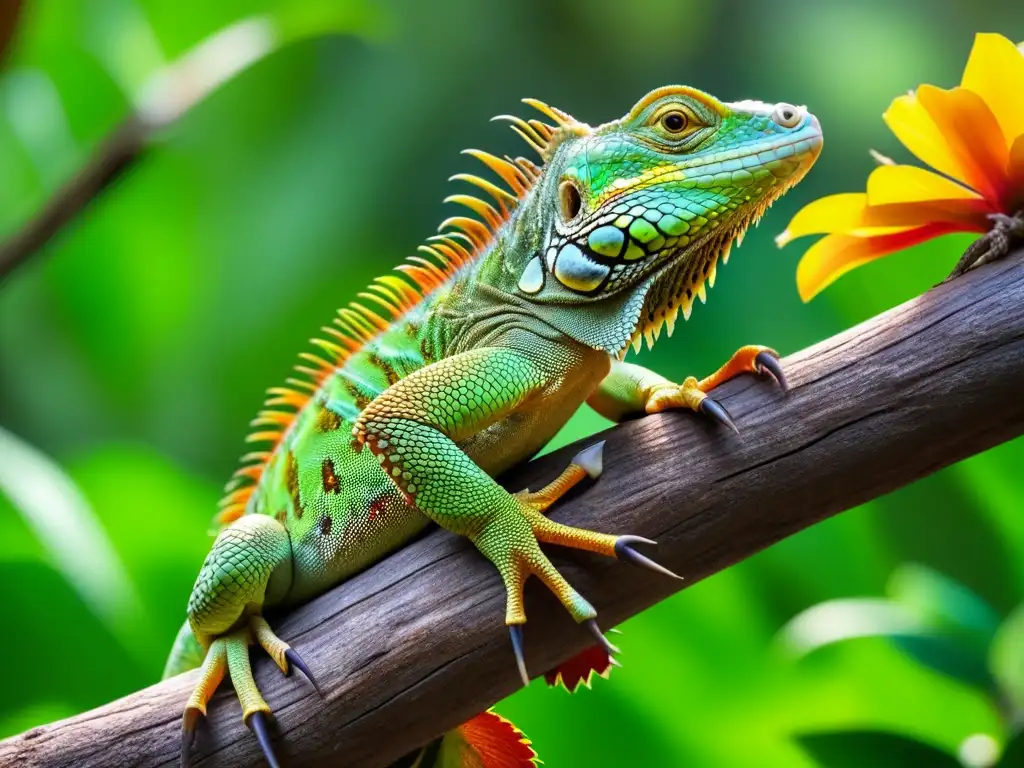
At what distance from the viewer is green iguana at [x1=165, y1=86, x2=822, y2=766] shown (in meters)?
1.97

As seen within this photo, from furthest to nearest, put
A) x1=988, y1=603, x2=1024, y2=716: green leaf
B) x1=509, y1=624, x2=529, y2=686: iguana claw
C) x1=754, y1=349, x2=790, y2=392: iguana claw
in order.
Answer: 1. x1=988, y1=603, x2=1024, y2=716: green leaf
2. x1=754, y1=349, x2=790, y2=392: iguana claw
3. x1=509, y1=624, x2=529, y2=686: iguana claw

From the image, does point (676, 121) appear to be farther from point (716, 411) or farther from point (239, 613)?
point (239, 613)

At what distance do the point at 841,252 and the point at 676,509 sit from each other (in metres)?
0.72

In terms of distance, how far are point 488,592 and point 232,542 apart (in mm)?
682

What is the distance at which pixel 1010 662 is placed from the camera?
99.8 inches

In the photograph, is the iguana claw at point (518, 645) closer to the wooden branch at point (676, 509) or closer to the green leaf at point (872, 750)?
the wooden branch at point (676, 509)

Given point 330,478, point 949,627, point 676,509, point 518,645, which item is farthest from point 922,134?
point 330,478

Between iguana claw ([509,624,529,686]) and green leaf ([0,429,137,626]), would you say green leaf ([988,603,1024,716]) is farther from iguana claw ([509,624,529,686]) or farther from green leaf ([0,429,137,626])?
green leaf ([0,429,137,626])

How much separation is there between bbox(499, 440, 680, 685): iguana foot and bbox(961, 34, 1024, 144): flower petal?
1134mm

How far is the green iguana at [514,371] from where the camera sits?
77.4 inches

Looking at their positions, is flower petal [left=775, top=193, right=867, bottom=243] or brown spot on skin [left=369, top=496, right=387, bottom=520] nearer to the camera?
flower petal [left=775, top=193, right=867, bottom=243]

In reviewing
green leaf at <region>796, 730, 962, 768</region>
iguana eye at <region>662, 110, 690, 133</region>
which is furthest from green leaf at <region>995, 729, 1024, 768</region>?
iguana eye at <region>662, 110, 690, 133</region>

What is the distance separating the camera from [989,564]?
9.75 feet

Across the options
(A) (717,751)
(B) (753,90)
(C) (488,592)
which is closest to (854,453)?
(C) (488,592)
